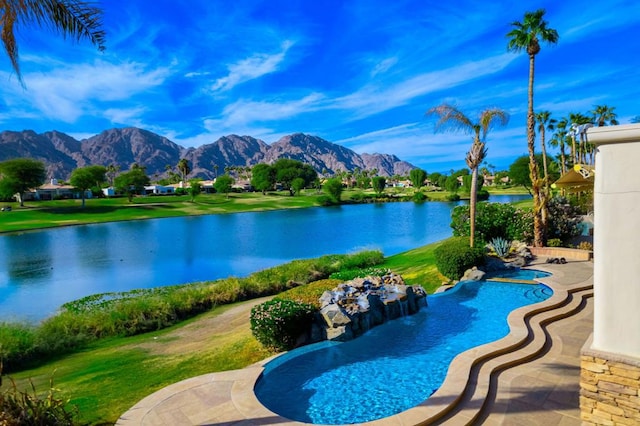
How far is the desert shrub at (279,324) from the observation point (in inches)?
333

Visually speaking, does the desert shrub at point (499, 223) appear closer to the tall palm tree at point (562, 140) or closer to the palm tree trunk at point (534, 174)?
the palm tree trunk at point (534, 174)

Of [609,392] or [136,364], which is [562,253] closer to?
[609,392]

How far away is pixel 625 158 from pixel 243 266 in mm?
23572

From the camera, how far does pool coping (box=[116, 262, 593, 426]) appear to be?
214 inches

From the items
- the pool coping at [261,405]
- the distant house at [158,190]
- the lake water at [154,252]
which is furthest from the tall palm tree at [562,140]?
the distant house at [158,190]

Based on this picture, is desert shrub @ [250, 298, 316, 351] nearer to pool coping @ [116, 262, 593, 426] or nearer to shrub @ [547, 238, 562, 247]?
pool coping @ [116, 262, 593, 426]

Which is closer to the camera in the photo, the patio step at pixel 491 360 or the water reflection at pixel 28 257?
the patio step at pixel 491 360

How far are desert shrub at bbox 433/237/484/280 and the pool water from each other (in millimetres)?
2853

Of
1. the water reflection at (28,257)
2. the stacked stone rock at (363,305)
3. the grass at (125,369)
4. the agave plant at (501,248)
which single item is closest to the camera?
the grass at (125,369)

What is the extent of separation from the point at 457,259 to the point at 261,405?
10735mm

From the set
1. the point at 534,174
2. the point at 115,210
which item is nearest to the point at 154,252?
Answer: the point at 534,174

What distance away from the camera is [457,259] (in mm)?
14312

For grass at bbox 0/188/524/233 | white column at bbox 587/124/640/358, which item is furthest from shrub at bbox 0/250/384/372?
grass at bbox 0/188/524/233

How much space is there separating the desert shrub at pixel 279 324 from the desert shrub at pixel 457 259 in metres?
7.82
